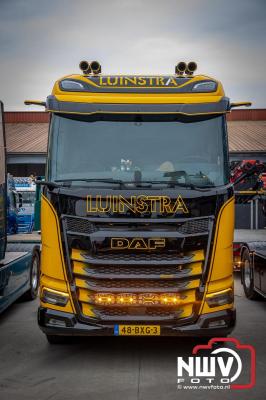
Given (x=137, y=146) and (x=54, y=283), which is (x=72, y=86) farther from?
(x=54, y=283)

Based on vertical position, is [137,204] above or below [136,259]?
above

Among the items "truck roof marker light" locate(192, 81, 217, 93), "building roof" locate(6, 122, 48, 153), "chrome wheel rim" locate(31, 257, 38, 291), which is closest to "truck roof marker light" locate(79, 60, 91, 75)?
"truck roof marker light" locate(192, 81, 217, 93)

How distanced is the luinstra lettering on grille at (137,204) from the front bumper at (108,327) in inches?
48.8

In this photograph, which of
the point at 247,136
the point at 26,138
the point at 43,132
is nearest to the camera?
the point at 247,136

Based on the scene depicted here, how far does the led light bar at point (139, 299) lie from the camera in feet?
18.4

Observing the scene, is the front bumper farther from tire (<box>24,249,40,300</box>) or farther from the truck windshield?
tire (<box>24,249,40,300</box>)

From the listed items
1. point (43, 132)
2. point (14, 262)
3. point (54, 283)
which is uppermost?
point (43, 132)

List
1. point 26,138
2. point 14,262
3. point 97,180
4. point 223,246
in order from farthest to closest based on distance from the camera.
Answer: point 26,138 → point 14,262 → point 97,180 → point 223,246

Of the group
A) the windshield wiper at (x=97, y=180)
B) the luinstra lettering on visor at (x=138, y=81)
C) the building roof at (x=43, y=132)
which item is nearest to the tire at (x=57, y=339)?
the windshield wiper at (x=97, y=180)

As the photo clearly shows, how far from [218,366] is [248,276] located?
13.0 feet

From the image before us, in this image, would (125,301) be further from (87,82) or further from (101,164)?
(87,82)

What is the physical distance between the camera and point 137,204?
5598 mm

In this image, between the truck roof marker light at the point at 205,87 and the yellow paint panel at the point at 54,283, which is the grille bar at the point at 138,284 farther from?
the truck roof marker light at the point at 205,87

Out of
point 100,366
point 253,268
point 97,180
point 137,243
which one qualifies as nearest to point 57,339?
point 100,366
